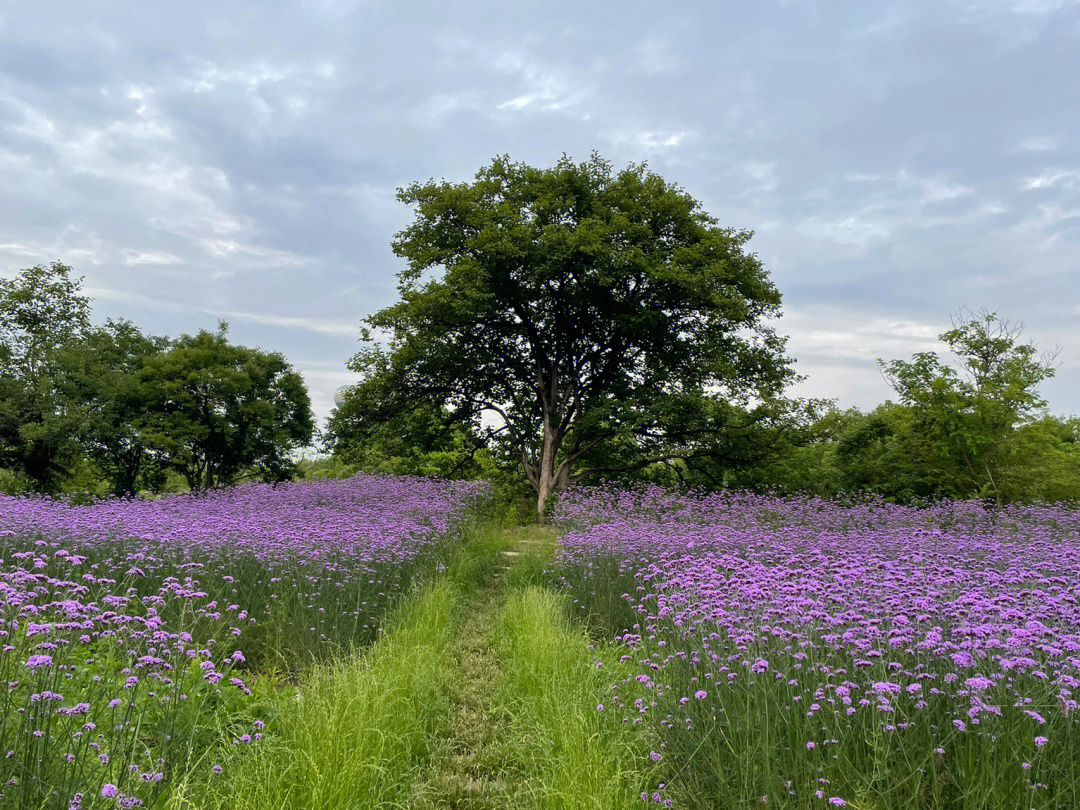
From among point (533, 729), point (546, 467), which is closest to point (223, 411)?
point (546, 467)

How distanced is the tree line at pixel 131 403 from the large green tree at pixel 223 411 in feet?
0.12

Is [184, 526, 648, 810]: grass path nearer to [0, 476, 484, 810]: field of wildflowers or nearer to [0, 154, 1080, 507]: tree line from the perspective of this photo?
[0, 476, 484, 810]: field of wildflowers

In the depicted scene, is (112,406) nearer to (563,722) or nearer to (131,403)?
(131,403)

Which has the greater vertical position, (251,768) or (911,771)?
(911,771)

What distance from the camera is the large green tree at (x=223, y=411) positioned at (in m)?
21.0

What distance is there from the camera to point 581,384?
19312 millimetres

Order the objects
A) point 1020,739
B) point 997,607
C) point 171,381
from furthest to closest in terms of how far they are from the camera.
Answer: point 171,381 → point 997,607 → point 1020,739

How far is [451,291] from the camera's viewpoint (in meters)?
Result: 16.6

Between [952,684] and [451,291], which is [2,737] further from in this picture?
[451,291]

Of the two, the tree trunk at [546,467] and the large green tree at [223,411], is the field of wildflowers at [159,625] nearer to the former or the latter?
the tree trunk at [546,467]

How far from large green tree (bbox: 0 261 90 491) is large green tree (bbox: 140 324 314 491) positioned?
2.51 metres

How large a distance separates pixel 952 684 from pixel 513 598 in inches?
197

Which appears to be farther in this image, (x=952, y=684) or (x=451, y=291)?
(x=451, y=291)

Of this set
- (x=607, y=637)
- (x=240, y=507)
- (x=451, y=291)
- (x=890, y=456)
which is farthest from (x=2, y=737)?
(x=890, y=456)
